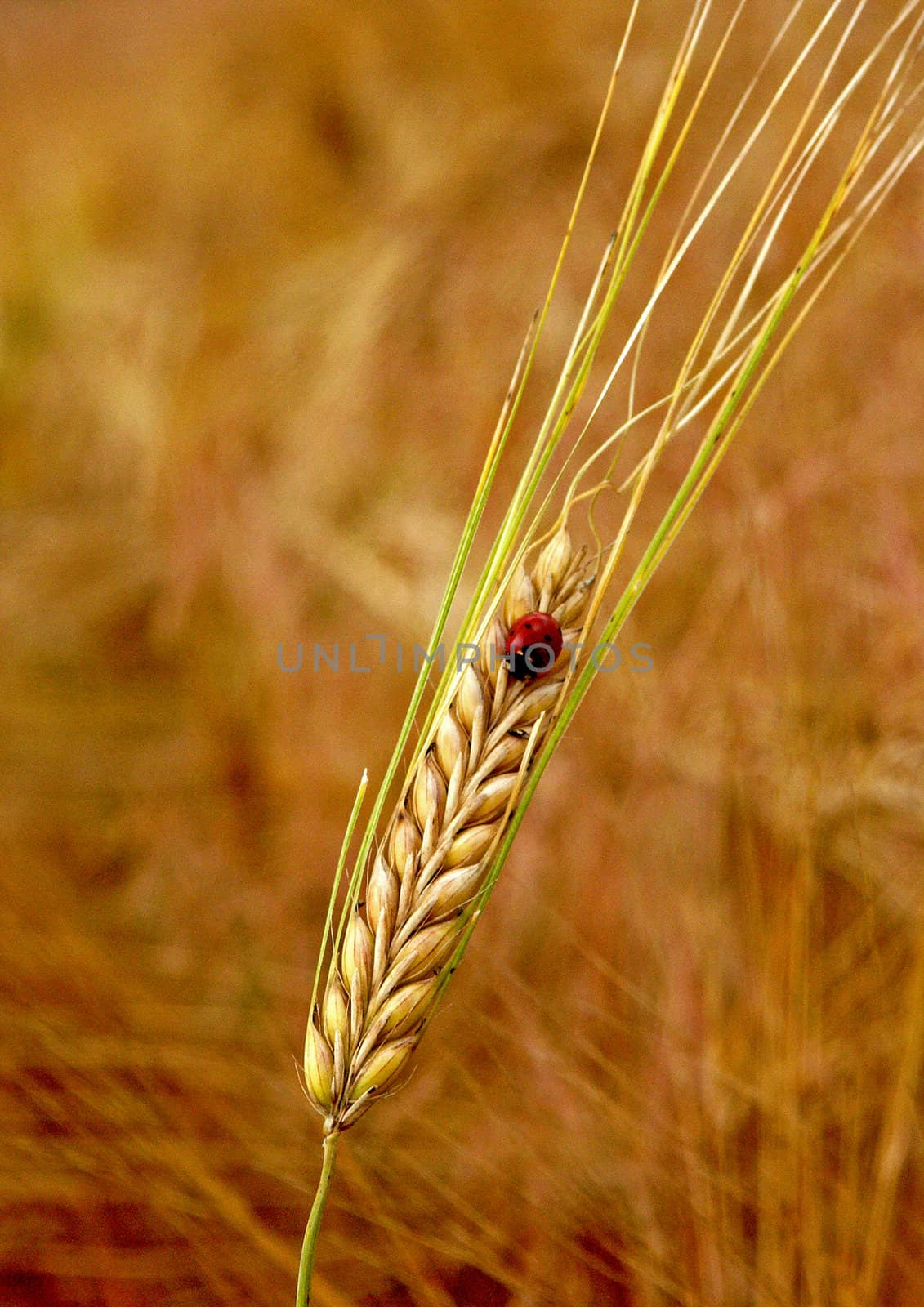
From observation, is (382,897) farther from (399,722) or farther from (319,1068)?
(399,722)

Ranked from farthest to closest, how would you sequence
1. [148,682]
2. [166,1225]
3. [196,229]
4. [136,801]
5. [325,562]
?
1. [196,229]
2. [148,682]
3. [136,801]
4. [325,562]
5. [166,1225]

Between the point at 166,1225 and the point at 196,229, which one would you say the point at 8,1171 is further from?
the point at 196,229

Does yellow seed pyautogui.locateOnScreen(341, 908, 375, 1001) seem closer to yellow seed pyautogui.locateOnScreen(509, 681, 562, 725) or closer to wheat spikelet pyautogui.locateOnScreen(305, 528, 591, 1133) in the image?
wheat spikelet pyautogui.locateOnScreen(305, 528, 591, 1133)

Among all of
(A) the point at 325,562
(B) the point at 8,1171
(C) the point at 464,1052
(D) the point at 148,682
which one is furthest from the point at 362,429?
(B) the point at 8,1171

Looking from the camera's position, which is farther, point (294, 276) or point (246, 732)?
point (294, 276)

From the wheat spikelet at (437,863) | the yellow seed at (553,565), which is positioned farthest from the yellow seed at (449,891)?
the yellow seed at (553,565)

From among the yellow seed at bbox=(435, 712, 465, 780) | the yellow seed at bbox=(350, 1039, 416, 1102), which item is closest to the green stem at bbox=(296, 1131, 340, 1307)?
the yellow seed at bbox=(350, 1039, 416, 1102)
